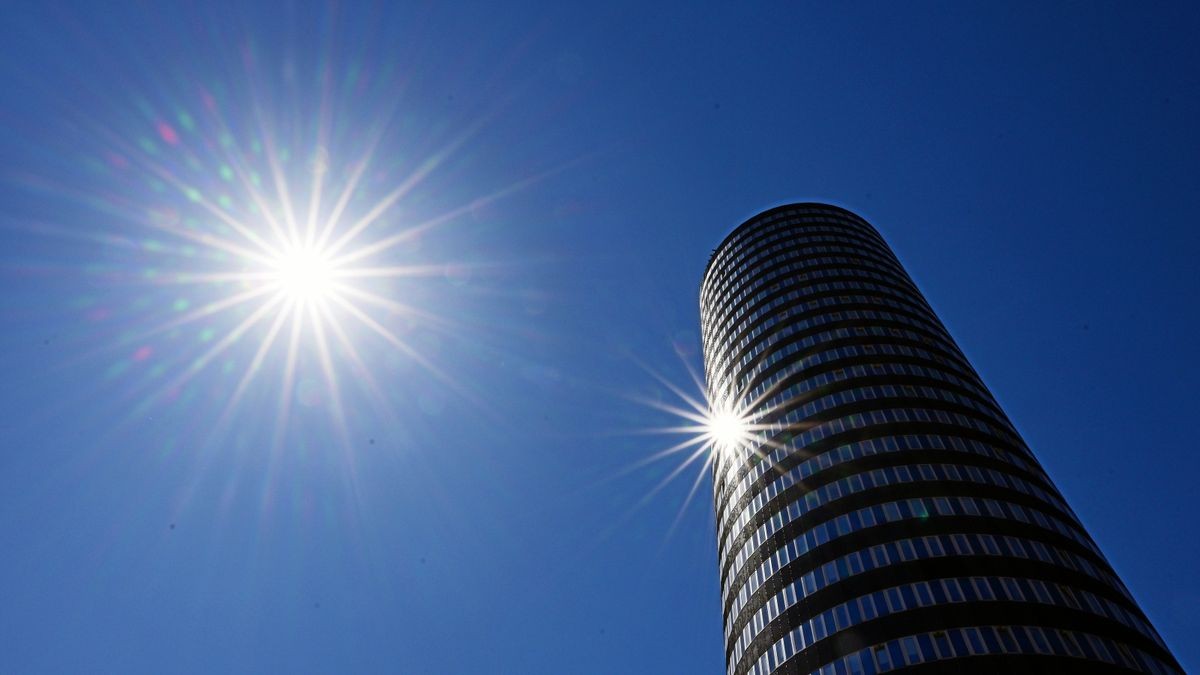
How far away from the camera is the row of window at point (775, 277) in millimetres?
90562

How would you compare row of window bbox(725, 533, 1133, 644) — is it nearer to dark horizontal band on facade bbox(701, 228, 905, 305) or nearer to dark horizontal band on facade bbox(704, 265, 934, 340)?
dark horizontal band on facade bbox(704, 265, 934, 340)

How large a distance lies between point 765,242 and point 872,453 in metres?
46.7

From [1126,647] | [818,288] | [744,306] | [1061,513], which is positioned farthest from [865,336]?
[1126,647]

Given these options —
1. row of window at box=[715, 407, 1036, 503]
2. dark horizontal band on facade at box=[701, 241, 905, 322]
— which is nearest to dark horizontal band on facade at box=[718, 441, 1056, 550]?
row of window at box=[715, 407, 1036, 503]

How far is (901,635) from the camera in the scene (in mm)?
44625

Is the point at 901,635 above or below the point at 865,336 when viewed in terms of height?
below

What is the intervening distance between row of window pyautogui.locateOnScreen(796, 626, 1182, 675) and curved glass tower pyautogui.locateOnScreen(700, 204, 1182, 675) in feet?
0.35

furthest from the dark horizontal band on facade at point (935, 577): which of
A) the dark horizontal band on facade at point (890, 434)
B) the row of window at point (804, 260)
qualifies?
the row of window at point (804, 260)

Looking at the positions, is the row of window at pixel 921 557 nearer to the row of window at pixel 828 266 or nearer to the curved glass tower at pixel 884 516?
the curved glass tower at pixel 884 516

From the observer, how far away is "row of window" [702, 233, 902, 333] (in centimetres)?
9056

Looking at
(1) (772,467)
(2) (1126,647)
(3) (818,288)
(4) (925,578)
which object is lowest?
(2) (1126,647)

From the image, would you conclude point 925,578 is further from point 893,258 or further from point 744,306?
point 893,258

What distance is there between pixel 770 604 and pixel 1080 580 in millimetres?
22456

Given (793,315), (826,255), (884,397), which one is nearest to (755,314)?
(793,315)
